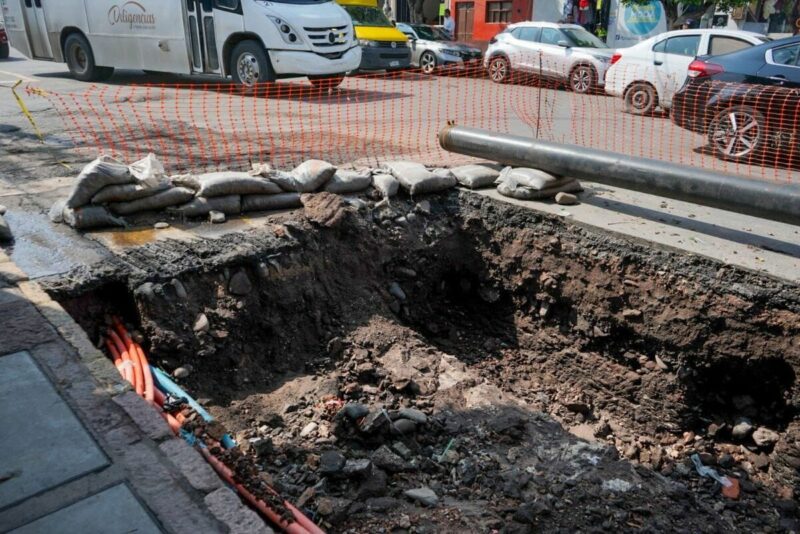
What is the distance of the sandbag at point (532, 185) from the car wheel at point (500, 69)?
11.1 meters

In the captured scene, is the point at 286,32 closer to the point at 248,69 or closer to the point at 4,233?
the point at 248,69

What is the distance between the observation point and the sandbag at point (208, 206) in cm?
551

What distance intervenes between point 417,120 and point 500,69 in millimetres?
6735

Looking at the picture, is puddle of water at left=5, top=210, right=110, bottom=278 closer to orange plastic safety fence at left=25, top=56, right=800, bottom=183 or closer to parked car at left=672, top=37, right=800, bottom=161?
orange plastic safety fence at left=25, top=56, right=800, bottom=183

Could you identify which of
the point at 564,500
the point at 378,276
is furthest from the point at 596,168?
the point at 564,500

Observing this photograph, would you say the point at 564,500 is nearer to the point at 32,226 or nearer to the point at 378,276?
the point at 378,276

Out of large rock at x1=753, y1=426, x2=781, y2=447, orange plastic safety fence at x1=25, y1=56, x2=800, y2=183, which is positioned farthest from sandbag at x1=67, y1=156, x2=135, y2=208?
large rock at x1=753, y1=426, x2=781, y2=447

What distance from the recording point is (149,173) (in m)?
5.41

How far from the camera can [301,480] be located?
11.5 feet

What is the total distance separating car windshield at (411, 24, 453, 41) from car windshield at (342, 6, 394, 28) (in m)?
1.75

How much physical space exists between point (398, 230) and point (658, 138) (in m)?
6.12

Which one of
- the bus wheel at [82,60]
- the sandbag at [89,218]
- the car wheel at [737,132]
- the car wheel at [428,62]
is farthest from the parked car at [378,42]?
the sandbag at [89,218]

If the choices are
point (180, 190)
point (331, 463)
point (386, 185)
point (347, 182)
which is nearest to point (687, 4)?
point (386, 185)

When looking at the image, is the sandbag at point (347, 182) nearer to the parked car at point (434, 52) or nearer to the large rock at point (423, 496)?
the large rock at point (423, 496)
